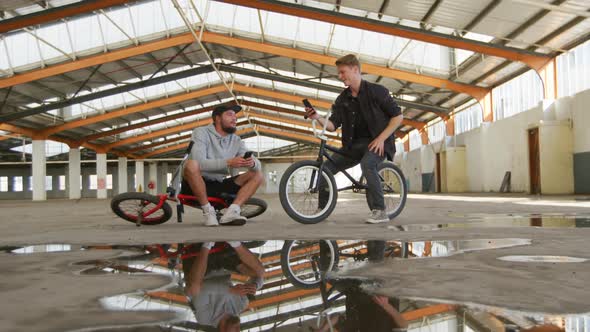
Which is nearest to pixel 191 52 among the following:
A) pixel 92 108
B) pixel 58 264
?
pixel 92 108

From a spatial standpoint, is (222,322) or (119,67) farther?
(119,67)

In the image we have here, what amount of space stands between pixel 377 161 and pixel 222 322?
3355mm

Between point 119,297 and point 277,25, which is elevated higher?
point 277,25

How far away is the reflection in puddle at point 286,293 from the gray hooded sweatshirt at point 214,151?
1.80 metres

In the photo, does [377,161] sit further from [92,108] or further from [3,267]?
[92,108]

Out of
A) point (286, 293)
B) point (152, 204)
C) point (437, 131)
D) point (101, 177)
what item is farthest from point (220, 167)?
point (101, 177)

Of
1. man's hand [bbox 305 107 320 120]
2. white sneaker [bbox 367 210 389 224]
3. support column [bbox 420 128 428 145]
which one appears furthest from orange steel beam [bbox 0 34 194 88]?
support column [bbox 420 128 428 145]

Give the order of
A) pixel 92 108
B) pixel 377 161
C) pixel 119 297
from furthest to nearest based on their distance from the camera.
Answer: pixel 92 108
pixel 377 161
pixel 119 297

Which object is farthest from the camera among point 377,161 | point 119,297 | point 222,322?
point 377,161

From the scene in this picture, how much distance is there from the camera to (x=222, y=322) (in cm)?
116

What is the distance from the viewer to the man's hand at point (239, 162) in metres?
4.18

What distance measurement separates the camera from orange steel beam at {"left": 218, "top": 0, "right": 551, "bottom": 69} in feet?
42.6

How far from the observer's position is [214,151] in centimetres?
455

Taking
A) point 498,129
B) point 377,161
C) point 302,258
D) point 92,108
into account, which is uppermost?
point 92,108
